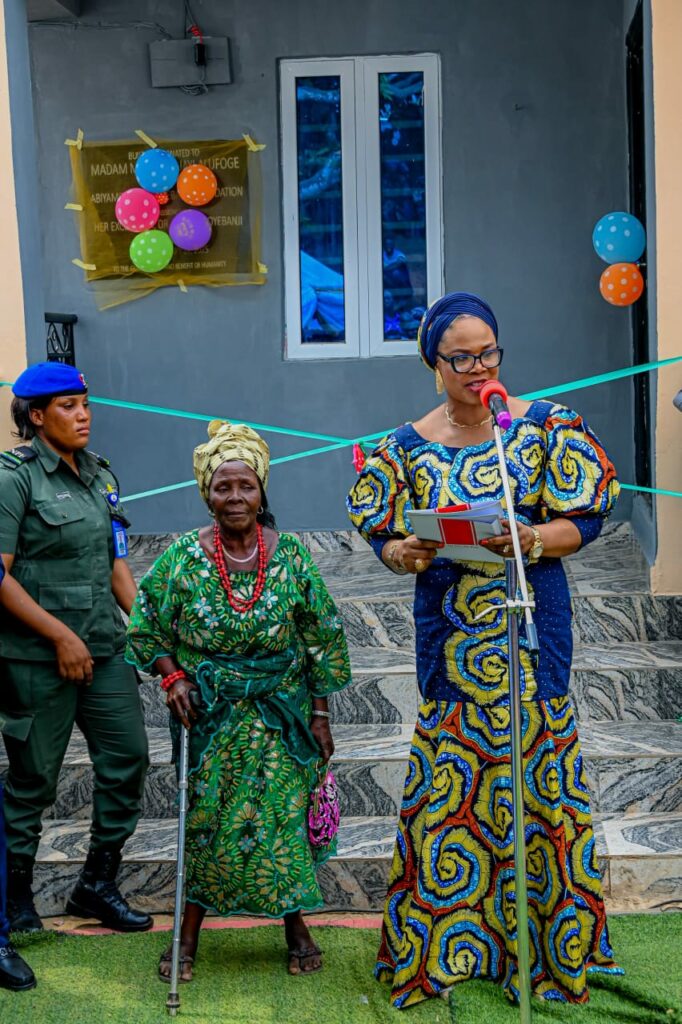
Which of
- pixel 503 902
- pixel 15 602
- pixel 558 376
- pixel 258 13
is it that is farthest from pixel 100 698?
pixel 258 13

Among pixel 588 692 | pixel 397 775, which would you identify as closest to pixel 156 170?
pixel 588 692

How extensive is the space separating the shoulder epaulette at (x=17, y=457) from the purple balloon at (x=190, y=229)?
3509 mm

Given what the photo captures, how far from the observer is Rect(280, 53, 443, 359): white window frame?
786cm

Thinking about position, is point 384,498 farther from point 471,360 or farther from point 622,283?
point 622,283

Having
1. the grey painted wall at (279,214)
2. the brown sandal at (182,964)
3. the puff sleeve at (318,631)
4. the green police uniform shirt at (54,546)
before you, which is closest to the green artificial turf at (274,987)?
the brown sandal at (182,964)

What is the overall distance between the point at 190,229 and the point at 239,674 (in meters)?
4.24

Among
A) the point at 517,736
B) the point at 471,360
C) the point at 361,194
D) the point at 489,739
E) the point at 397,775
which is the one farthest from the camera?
the point at 361,194

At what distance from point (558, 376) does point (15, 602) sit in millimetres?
4368

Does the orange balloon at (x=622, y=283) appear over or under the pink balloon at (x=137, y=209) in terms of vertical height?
under

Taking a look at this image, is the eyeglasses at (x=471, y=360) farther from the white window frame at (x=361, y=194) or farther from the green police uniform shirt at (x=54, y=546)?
the white window frame at (x=361, y=194)

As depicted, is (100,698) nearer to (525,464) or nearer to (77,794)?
(77,794)

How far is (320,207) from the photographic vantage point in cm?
799

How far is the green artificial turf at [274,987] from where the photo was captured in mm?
3887

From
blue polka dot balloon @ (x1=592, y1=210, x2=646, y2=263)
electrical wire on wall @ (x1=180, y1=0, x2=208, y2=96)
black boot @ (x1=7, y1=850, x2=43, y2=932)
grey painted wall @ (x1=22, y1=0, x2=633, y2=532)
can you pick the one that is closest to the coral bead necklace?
black boot @ (x1=7, y1=850, x2=43, y2=932)
